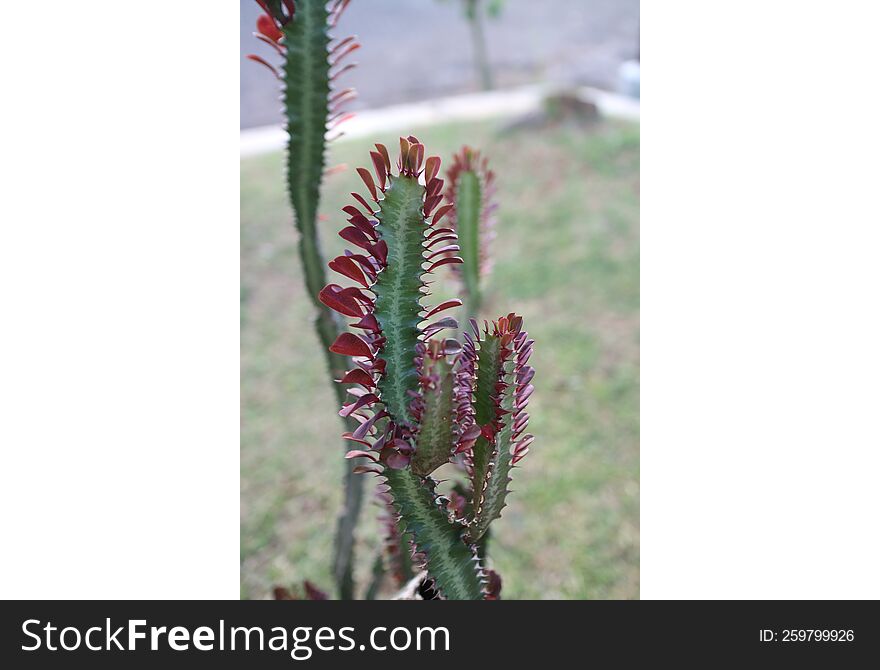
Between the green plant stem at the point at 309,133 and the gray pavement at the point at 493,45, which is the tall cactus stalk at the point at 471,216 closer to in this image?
the green plant stem at the point at 309,133

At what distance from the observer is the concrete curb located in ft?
13.1

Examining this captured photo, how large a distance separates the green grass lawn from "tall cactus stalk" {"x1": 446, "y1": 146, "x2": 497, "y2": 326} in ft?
0.18

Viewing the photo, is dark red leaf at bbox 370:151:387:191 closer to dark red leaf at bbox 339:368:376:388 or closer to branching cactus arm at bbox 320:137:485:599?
branching cactus arm at bbox 320:137:485:599

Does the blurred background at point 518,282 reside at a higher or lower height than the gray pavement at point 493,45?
lower

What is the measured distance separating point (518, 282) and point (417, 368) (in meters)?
2.39

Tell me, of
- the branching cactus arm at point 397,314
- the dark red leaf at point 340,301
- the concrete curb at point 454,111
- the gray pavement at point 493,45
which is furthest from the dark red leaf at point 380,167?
the gray pavement at point 493,45

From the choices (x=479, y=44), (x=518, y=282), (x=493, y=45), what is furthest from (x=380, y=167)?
(x=493, y=45)

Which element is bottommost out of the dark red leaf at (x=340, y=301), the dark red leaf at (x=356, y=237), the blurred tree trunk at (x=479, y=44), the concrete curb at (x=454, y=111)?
the dark red leaf at (x=340, y=301)

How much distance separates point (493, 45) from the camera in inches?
221

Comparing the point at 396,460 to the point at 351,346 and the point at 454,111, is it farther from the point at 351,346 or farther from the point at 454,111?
the point at 454,111

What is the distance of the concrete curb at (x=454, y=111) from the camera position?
3.99 meters

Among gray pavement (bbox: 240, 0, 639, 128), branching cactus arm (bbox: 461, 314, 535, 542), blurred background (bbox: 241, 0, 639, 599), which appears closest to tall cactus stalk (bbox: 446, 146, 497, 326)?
blurred background (bbox: 241, 0, 639, 599)

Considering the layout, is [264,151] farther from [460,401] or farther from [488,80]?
[460,401]

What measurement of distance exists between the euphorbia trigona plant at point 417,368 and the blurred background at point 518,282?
469 mm
